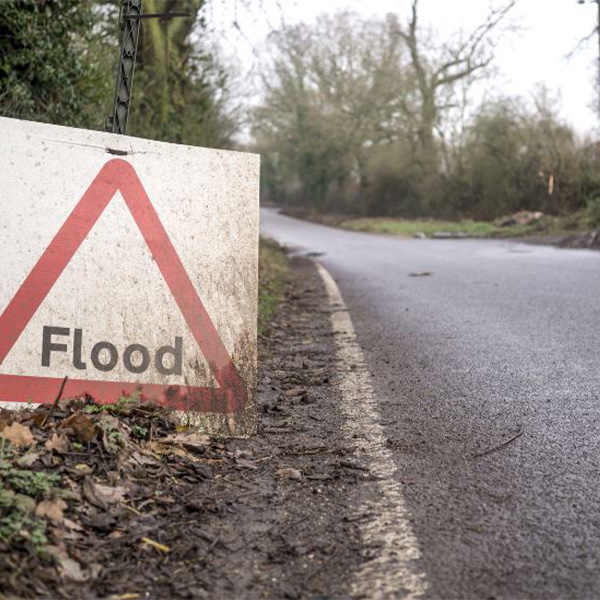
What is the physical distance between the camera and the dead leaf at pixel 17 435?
8.27 ft

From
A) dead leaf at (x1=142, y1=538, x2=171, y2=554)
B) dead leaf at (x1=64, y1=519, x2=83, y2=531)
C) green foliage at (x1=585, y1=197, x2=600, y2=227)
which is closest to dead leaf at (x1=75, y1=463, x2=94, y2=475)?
dead leaf at (x1=64, y1=519, x2=83, y2=531)

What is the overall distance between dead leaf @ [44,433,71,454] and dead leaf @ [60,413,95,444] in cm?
5

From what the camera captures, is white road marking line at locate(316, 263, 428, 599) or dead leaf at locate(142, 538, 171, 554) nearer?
white road marking line at locate(316, 263, 428, 599)

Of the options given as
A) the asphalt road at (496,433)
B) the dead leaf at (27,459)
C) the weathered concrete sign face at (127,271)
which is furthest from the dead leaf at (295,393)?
the dead leaf at (27,459)

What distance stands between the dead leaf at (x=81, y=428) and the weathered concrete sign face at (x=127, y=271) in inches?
11.2

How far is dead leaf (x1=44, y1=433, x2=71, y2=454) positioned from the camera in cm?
252

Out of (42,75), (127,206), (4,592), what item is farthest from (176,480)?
(42,75)

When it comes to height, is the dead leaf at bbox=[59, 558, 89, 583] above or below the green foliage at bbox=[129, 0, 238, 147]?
→ below

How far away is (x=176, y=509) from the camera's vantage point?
2338 millimetres

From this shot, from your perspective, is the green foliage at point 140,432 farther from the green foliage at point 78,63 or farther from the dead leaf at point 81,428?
the green foliage at point 78,63

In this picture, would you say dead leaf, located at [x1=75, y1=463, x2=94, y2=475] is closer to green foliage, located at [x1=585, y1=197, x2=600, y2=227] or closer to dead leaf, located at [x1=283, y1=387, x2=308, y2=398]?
dead leaf, located at [x1=283, y1=387, x2=308, y2=398]

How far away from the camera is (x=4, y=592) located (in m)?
1.74

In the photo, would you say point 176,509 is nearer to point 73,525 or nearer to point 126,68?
point 73,525

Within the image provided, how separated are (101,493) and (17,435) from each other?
16.8 inches
